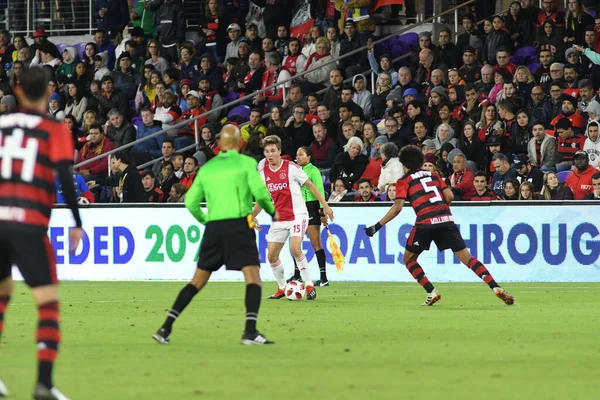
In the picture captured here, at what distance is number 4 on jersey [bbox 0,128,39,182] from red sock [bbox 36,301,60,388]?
83cm

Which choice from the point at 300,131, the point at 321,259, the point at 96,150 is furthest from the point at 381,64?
the point at 321,259

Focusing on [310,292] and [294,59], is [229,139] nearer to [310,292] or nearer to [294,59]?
[310,292]

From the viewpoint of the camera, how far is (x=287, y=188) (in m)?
16.7

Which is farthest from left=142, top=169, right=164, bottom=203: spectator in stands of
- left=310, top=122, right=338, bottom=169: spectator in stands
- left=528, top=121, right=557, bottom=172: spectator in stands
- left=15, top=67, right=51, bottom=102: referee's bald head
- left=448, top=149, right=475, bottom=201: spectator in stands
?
left=15, top=67, right=51, bottom=102: referee's bald head

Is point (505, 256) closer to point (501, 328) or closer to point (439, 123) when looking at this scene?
point (439, 123)

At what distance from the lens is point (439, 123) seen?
23.4 m

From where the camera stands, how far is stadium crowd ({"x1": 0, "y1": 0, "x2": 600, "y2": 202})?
21828 millimetres

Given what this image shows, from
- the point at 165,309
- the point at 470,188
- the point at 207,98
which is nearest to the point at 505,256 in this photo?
the point at 470,188

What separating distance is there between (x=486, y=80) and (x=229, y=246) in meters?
13.8

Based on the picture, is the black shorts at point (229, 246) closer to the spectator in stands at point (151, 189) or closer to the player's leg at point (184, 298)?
the player's leg at point (184, 298)

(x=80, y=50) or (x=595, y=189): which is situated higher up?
(x=80, y=50)

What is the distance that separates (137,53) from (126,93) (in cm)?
130

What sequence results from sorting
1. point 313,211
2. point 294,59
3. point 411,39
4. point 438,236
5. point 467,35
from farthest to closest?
1. point 294,59
2. point 411,39
3. point 467,35
4. point 313,211
5. point 438,236

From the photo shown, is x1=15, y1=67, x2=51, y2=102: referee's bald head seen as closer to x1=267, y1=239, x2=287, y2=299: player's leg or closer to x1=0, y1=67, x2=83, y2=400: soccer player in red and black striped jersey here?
x1=0, y1=67, x2=83, y2=400: soccer player in red and black striped jersey
